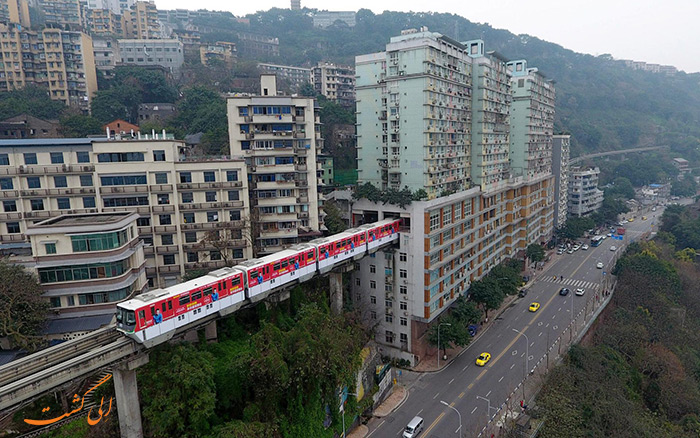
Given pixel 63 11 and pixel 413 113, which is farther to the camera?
pixel 63 11

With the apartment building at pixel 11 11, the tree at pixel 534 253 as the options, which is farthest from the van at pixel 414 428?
the apartment building at pixel 11 11

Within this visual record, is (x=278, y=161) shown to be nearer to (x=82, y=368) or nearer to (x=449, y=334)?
(x=449, y=334)

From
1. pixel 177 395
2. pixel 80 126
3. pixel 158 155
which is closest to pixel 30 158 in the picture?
pixel 158 155

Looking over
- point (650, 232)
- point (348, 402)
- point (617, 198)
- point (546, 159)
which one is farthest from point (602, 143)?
point (348, 402)

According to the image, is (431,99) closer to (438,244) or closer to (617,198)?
(438,244)

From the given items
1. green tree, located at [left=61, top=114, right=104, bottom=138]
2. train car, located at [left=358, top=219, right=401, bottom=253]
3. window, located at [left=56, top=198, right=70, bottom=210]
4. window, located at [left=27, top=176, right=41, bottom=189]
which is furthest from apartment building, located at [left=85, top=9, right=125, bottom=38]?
train car, located at [left=358, top=219, right=401, bottom=253]

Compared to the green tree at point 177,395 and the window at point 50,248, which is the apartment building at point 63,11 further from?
the green tree at point 177,395

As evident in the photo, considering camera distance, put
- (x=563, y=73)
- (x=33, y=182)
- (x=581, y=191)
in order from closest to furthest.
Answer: (x=33, y=182) < (x=581, y=191) < (x=563, y=73)
